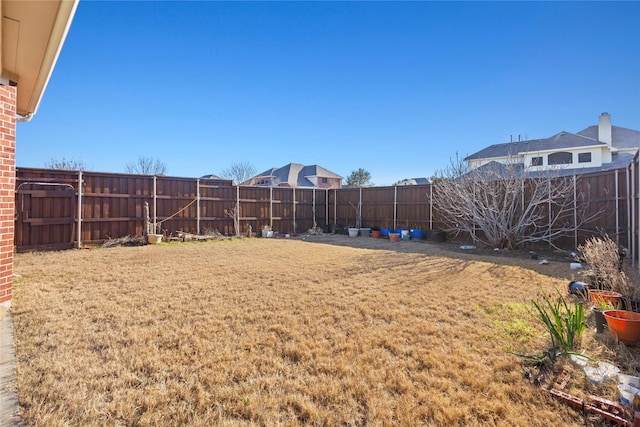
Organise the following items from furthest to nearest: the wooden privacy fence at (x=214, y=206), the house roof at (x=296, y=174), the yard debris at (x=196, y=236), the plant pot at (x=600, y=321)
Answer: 1. the house roof at (x=296, y=174)
2. the yard debris at (x=196, y=236)
3. the wooden privacy fence at (x=214, y=206)
4. the plant pot at (x=600, y=321)

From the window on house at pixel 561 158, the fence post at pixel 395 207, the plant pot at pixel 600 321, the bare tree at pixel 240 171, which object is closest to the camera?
the plant pot at pixel 600 321

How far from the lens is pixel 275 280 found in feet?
15.7

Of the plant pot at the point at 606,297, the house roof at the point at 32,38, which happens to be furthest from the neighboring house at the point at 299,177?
the plant pot at the point at 606,297

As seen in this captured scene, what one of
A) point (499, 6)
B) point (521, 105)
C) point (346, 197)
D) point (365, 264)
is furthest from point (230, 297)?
point (521, 105)

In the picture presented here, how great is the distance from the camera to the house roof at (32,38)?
219cm

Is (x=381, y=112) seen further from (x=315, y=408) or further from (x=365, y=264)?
(x=315, y=408)

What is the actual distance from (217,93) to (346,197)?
→ 7319mm

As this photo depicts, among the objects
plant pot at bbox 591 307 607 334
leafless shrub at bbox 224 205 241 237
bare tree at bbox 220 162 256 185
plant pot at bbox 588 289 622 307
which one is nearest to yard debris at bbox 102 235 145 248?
leafless shrub at bbox 224 205 241 237

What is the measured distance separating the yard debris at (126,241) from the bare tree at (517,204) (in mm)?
9939

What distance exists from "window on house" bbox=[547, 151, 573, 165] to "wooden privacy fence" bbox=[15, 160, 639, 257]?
56.9 feet

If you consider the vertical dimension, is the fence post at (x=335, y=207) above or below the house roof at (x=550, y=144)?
below

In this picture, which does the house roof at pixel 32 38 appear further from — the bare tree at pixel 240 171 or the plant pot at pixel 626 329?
the bare tree at pixel 240 171

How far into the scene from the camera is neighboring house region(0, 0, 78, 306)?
2244 millimetres

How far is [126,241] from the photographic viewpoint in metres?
8.90
